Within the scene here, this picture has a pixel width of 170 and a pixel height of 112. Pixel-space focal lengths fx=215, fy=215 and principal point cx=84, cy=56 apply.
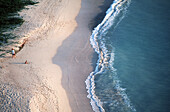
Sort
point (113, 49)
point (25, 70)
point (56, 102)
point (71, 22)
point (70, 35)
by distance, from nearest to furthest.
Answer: point (56, 102) → point (25, 70) → point (113, 49) → point (70, 35) → point (71, 22)

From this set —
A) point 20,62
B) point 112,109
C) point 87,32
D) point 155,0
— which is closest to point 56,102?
point 112,109

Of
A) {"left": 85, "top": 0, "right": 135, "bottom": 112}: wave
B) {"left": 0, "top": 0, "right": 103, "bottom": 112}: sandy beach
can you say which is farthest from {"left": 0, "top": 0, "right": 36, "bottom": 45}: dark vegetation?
{"left": 85, "top": 0, "right": 135, "bottom": 112}: wave

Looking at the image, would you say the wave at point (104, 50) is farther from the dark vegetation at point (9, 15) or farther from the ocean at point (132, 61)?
the dark vegetation at point (9, 15)

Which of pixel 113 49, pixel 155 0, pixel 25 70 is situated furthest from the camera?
pixel 155 0

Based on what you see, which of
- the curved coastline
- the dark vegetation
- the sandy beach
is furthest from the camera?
the dark vegetation

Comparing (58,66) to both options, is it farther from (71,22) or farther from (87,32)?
(71,22)

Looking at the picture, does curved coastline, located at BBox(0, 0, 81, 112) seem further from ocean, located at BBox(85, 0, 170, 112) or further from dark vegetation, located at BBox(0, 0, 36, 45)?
ocean, located at BBox(85, 0, 170, 112)

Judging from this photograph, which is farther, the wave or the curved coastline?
the wave
